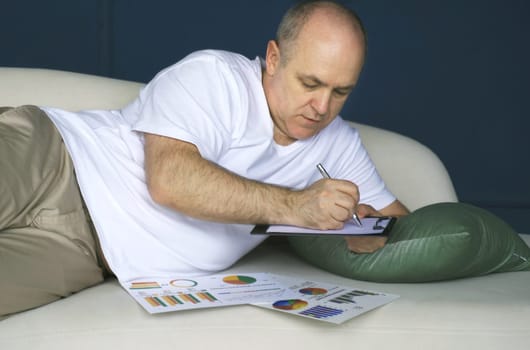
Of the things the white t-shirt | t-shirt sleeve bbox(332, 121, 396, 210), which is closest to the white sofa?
the white t-shirt

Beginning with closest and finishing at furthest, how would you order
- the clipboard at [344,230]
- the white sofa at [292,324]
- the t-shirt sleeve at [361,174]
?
1. the white sofa at [292,324]
2. the clipboard at [344,230]
3. the t-shirt sleeve at [361,174]

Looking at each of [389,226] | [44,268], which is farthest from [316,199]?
[44,268]

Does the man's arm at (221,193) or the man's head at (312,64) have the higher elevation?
the man's head at (312,64)

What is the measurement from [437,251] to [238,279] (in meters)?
0.44

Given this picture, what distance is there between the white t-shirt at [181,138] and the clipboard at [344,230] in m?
0.23

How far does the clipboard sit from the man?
2cm

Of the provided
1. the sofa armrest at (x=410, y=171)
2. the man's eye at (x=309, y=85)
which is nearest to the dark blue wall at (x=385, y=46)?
the sofa armrest at (x=410, y=171)

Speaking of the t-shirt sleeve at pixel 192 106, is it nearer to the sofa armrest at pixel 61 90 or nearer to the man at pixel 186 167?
the man at pixel 186 167

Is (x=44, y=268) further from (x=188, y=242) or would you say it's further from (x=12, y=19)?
(x=12, y=19)

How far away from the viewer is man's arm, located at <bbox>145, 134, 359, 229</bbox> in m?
1.72

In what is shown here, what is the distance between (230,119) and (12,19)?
202 cm

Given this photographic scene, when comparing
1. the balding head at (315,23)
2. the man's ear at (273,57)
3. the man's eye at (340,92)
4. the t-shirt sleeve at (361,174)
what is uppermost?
the balding head at (315,23)

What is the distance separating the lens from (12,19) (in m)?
3.57

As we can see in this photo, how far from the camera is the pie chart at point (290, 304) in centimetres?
159
